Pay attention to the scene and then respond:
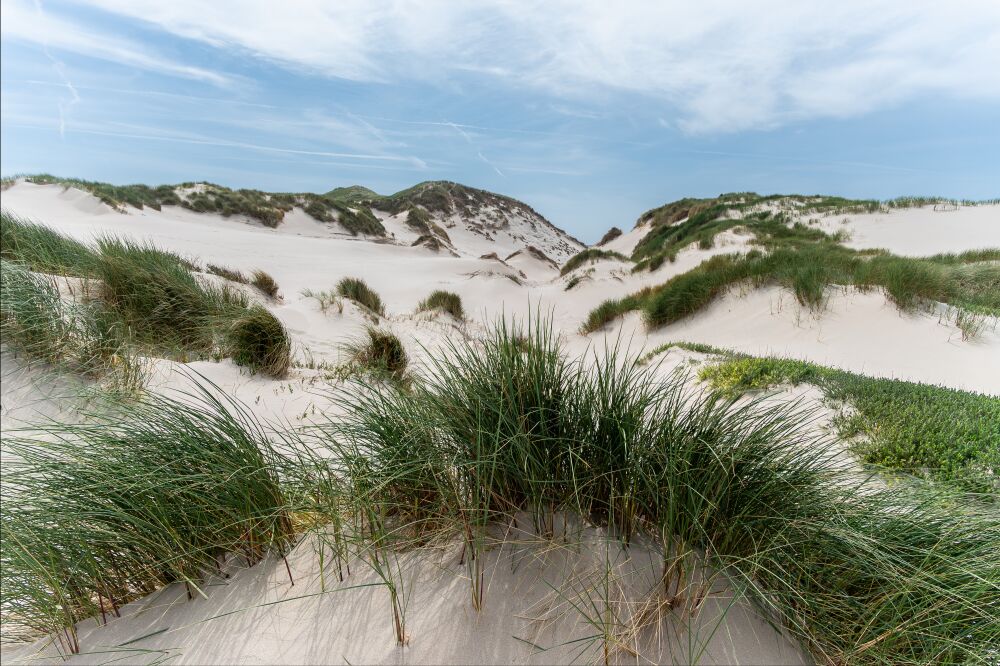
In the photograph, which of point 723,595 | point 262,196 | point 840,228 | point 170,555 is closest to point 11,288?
point 170,555

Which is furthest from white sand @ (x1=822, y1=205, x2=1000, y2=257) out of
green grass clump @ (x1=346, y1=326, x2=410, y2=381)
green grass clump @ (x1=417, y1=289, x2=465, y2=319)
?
green grass clump @ (x1=346, y1=326, x2=410, y2=381)

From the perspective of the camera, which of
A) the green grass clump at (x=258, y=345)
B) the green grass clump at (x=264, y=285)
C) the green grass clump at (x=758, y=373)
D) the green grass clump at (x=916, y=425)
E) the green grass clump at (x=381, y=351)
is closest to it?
the green grass clump at (x=916, y=425)

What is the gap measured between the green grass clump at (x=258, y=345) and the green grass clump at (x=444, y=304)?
6.93 metres

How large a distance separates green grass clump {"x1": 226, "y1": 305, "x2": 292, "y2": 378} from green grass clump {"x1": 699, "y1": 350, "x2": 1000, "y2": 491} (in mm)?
4407

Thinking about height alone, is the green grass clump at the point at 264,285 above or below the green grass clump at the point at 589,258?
below

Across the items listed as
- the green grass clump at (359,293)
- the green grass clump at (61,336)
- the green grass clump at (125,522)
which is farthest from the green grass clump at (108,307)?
the green grass clump at (359,293)

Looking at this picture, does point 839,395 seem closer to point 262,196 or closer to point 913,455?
point 913,455

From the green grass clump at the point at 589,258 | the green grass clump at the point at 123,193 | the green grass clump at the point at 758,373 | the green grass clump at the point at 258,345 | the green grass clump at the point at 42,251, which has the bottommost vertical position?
the green grass clump at the point at 258,345

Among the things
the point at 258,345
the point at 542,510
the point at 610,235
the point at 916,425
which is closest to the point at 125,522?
the point at 542,510

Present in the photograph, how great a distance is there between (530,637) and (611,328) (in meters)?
10.0

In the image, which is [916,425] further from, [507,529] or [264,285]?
[264,285]

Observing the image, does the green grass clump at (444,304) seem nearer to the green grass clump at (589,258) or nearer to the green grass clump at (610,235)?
the green grass clump at (589,258)

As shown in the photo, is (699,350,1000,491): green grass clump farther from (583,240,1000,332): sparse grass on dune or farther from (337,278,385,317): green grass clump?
(337,278,385,317): green grass clump

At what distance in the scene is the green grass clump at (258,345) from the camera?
175 inches
